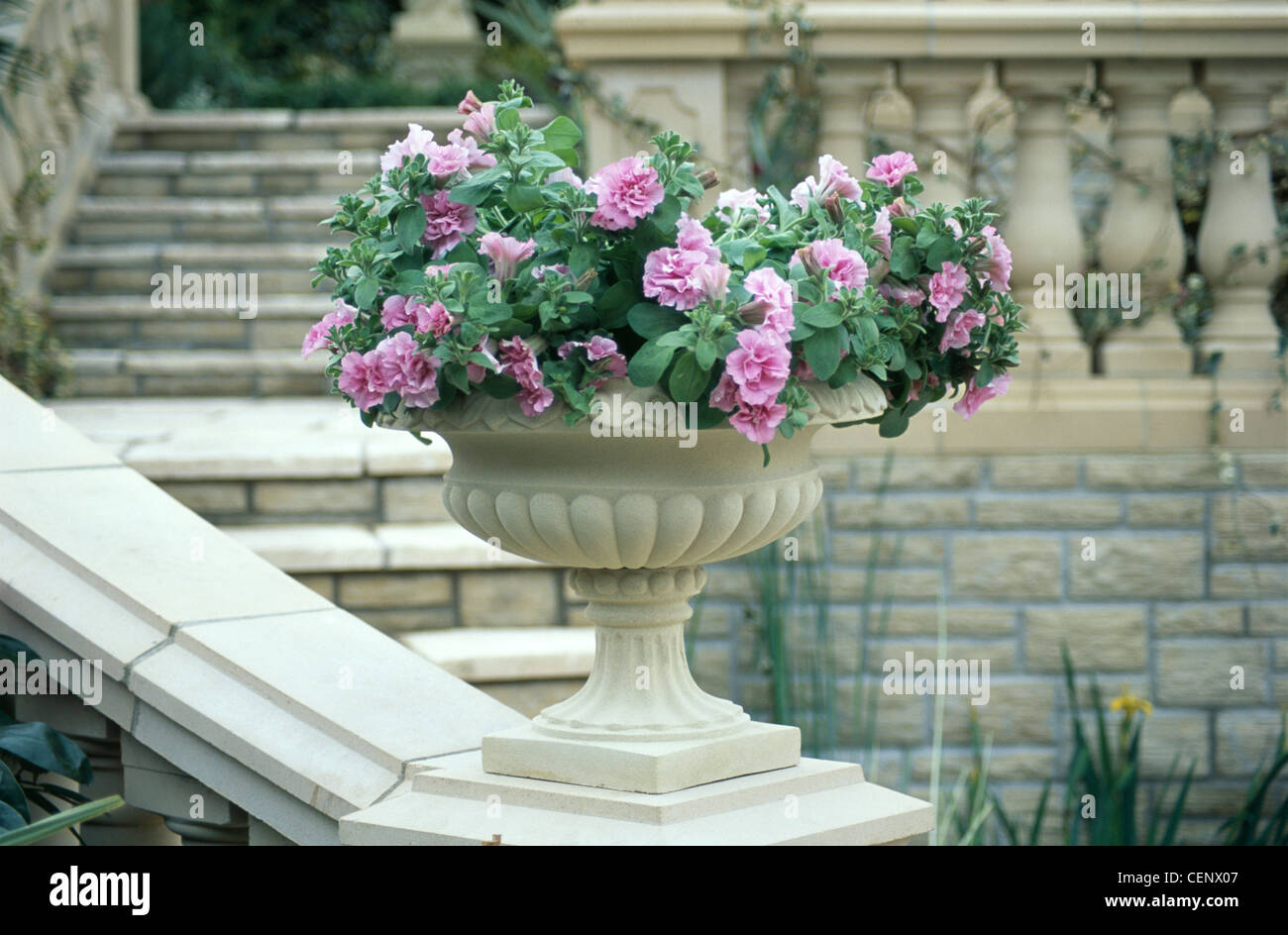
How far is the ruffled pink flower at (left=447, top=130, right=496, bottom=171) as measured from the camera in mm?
1599

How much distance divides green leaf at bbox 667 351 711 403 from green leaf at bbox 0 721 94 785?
1.00 m

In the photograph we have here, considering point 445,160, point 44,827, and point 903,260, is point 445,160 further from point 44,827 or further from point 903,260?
point 44,827

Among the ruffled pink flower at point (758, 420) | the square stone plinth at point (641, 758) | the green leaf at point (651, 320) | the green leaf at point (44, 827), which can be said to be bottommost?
the green leaf at point (44, 827)

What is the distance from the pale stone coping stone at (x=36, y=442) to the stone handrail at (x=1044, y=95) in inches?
68.9

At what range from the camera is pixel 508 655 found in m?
2.95

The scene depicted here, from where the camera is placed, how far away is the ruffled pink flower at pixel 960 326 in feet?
5.60

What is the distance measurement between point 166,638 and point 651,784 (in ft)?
2.60

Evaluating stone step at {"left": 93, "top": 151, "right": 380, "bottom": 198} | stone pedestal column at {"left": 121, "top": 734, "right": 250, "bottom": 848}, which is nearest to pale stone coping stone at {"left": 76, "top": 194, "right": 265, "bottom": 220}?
stone step at {"left": 93, "top": 151, "right": 380, "bottom": 198}

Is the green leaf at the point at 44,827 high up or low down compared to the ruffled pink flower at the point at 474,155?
down

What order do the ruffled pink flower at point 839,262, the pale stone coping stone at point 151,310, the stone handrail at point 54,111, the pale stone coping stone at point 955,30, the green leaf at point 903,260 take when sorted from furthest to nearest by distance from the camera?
the pale stone coping stone at point 151,310 → the stone handrail at point 54,111 → the pale stone coping stone at point 955,30 → the green leaf at point 903,260 → the ruffled pink flower at point 839,262

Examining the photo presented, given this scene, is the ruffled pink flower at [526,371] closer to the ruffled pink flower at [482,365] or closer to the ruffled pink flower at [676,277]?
the ruffled pink flower at [482,365]

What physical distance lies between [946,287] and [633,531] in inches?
19.2

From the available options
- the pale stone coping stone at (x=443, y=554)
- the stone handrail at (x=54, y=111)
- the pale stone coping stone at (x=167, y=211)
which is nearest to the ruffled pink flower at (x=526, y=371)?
the pale stone coping stone at (x=443, y=554)
